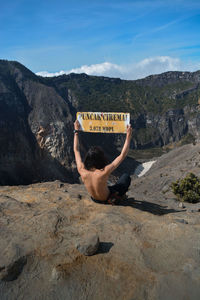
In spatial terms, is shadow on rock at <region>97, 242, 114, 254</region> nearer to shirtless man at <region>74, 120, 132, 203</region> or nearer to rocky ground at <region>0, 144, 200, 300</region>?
rocky ground at <region>0, 144, 200, 300</region>

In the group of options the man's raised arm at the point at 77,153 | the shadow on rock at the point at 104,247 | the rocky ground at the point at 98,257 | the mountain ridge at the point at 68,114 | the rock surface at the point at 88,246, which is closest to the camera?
the rocky ground at the point at 98,257

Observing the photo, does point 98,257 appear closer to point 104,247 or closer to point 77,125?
point 104,247

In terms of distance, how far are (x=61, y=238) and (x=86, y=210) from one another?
1728 mm

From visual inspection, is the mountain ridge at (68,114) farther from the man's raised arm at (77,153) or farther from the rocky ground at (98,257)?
the rocky ground at (98,257)

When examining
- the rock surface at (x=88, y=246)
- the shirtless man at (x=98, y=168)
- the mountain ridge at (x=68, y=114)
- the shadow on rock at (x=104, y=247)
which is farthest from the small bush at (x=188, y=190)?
the mountain ridge at (x=68, y=114)

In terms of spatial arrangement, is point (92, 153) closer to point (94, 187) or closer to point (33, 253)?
point (94, 187)

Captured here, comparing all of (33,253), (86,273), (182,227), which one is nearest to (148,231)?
(182,227)

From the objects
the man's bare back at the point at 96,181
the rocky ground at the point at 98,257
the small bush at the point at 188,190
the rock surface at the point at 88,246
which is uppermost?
the man's bare back at the point at 96,181

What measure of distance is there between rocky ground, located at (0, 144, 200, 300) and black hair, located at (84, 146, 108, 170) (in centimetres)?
123

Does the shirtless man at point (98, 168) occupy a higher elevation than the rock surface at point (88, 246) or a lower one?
higher

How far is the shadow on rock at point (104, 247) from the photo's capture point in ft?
14.2

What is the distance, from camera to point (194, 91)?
395ft

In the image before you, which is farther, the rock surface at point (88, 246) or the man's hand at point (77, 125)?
→ the man's hand at point (77, 125)

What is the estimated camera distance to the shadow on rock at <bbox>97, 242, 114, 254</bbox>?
4.32m
